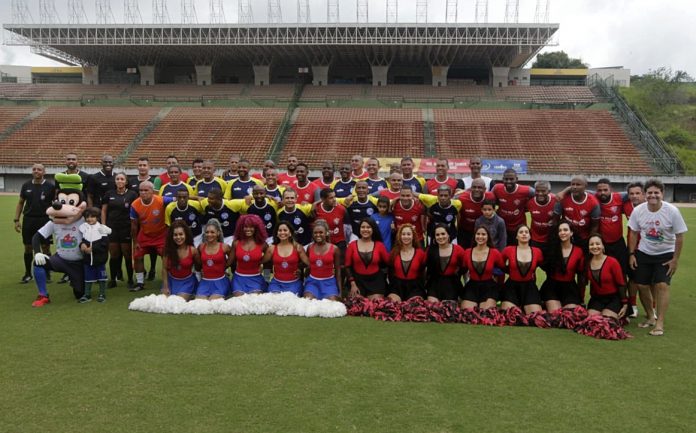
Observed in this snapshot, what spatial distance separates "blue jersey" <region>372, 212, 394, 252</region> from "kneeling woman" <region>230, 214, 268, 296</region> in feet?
4.72

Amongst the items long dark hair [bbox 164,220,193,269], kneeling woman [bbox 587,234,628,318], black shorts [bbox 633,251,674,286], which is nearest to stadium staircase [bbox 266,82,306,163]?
long dark hair [bbox 164,220,193,269]

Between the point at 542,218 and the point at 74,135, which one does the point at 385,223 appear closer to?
the point at 542,218

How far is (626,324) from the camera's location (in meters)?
5.53

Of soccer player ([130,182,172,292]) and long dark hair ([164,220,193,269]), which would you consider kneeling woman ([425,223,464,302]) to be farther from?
soccer player ([130,182,172,292])

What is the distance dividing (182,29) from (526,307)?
34.7 m

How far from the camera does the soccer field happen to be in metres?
3.20

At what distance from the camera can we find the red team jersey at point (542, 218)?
611 cm

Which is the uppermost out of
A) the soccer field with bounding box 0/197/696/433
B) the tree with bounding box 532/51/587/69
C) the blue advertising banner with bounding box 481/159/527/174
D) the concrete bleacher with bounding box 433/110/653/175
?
the tree with bounding box 532/51/587/69

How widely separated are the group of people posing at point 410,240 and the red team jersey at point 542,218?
0.05 feet

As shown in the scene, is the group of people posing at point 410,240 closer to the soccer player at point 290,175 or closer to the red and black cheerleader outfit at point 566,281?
the red and black cheerleader outfit at point 566,281

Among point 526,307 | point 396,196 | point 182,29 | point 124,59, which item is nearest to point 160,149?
point 182,29

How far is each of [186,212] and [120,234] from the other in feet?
3.74

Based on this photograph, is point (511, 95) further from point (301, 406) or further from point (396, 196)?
point (301, 406)

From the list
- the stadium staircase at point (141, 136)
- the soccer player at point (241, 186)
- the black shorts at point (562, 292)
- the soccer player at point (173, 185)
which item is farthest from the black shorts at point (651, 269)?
the stadium staircase at point (141, 136)
